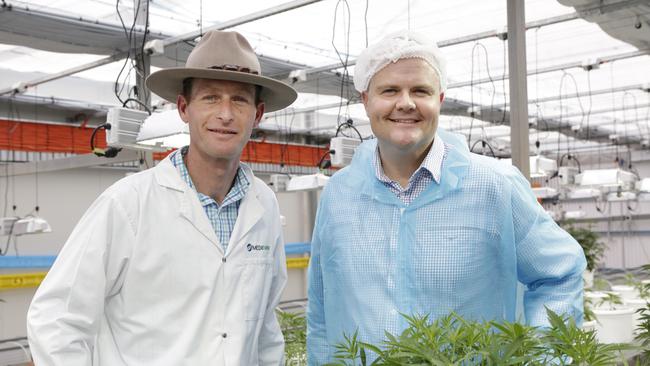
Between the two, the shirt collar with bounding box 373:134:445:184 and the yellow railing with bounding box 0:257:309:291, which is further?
the yellow railing with bounding box 0:257:309:291

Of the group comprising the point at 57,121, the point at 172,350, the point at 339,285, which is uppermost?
the point at 57,121

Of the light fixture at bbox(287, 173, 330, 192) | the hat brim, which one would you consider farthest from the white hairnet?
the light fixture at bbox(287, 173, 330, 192)

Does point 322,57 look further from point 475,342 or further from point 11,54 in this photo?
point 475,342

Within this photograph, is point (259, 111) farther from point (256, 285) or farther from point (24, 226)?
point (24, 226)

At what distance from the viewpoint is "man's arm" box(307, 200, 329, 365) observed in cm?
190

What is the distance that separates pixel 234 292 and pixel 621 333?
140 inches

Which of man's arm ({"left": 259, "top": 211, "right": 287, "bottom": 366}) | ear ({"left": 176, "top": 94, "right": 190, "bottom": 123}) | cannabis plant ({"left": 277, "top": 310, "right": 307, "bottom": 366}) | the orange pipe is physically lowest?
cannabis plant ({"left": 277, "top": 310, "right": 307, "bottom": 366})

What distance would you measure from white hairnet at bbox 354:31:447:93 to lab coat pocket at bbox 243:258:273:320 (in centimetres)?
55

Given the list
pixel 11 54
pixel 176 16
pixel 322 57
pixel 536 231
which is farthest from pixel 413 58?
pixel 11 54

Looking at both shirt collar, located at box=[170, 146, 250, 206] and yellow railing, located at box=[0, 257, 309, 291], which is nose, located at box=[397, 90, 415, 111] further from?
yellow railing, located at box=[0, 257, 309, 291]

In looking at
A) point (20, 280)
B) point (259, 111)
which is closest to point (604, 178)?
point (259, 111)

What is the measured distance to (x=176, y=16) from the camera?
17.8 feet

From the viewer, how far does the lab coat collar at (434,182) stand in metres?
1.68

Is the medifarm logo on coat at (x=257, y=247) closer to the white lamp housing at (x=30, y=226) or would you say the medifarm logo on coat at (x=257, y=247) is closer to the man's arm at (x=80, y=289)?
the man's arm at (x=80, y=289)
